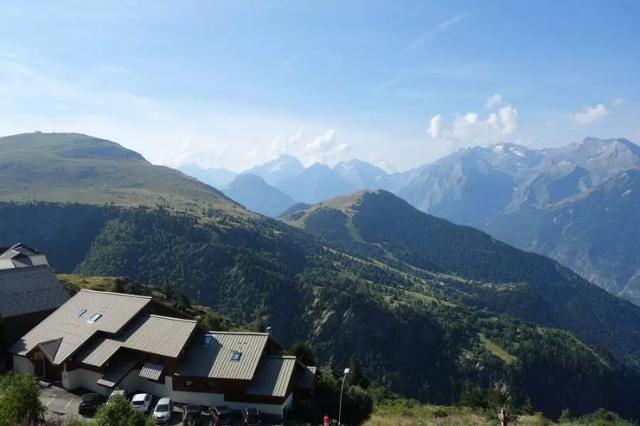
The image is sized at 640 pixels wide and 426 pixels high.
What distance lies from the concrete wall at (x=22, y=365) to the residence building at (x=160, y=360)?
10 centimetres

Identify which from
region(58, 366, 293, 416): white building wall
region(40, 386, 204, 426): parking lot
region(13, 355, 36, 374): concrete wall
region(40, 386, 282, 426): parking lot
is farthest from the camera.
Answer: region(13, 355, 36, 374): concrete wall

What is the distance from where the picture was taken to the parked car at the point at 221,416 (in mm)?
40094

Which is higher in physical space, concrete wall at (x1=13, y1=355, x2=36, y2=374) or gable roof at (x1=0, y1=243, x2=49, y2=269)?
gable roof at (x1=0, y1=243, x2=49, y2=269)

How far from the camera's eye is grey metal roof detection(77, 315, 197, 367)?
46.2 metres

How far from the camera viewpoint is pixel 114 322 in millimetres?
50312

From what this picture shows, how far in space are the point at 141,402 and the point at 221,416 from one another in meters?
7.47

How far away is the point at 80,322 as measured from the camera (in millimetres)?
51938

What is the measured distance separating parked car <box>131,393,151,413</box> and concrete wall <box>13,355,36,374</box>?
13856 mm

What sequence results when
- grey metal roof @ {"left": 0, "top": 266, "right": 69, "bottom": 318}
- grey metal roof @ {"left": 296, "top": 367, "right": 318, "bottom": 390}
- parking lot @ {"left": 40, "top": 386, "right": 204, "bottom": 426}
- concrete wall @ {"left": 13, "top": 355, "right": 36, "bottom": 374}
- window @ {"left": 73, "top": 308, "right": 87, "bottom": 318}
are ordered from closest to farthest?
parking lot @ {"left": 40, "top": 386, "right": 204, "bottom": 426} < grey metal roof @ {"left": 296, "top": 367, "right": 318, "bottom": 390} < concrete wall @ {"left": 13, "top": 355, "right": 36, "bottom": 374} < window @ {"left": 73, "top": 308, "right": 87, "bottom": 318} < grey metal roof @ {"left": 0, "top": 266, "right": 69, "bottom": 318}

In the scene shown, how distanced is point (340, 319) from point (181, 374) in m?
158

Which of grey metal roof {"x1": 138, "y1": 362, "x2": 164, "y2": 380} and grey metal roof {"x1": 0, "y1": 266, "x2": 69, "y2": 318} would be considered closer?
grey metal roof {"x1": 138, "y1": 362, "x2": 164, "y2": 380}

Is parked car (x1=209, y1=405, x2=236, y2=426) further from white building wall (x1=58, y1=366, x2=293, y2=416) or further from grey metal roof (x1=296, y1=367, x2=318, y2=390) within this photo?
grey metal roof (x1=296, y1=367, x2=318, y2=390)

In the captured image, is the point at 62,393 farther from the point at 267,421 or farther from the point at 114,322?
the point at 267,421

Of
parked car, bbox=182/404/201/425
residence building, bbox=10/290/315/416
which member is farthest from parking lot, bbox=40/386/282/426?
residence building, bbox=10/290/315/416
